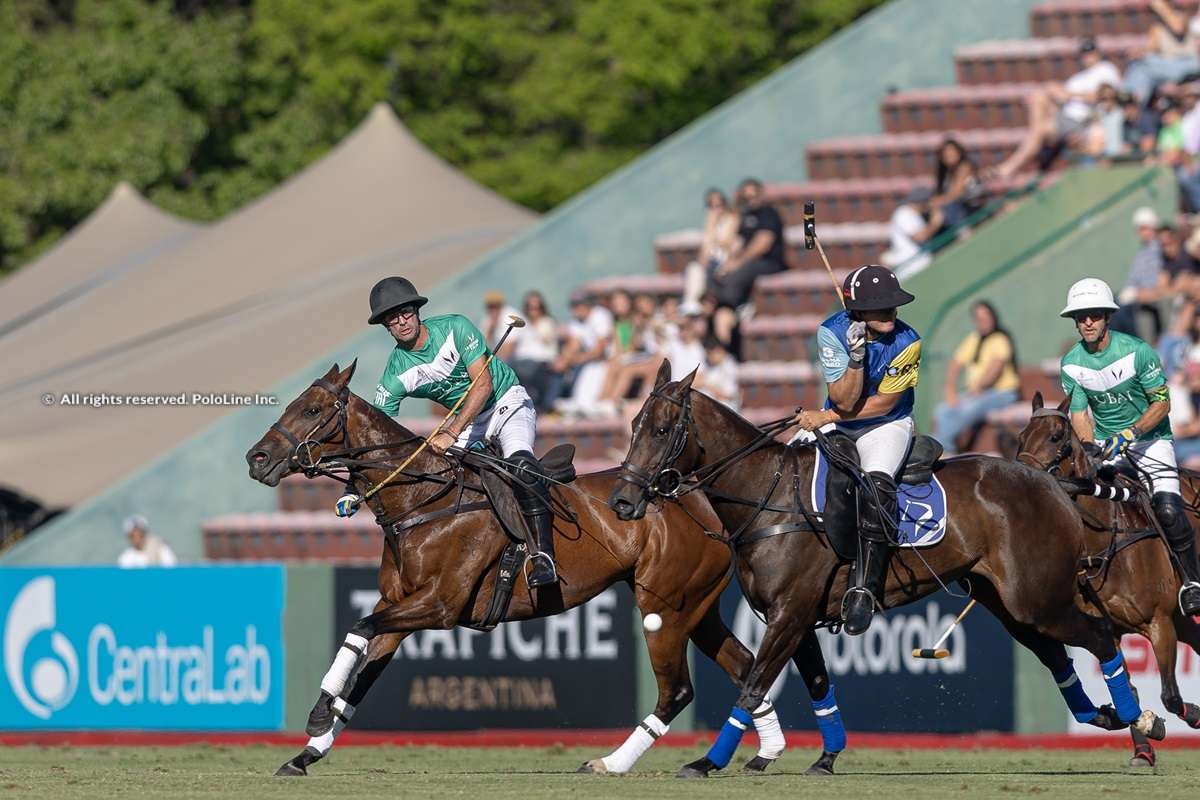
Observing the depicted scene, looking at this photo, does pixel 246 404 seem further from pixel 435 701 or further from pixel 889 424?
pixel 889 424

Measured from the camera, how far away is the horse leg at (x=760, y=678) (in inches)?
488

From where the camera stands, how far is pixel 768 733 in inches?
511

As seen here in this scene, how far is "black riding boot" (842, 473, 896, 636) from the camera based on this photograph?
41.4ft

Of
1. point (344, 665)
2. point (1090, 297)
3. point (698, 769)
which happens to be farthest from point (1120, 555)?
point (344, 665)

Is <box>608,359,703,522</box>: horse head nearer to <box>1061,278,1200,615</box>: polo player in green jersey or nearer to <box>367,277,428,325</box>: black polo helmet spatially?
<box>367,277,428,325</box>: black polo helmet

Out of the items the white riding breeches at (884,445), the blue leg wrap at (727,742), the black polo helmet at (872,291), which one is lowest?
the blue leg wrap at (727,742)

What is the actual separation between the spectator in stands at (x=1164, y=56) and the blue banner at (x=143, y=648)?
9.85m

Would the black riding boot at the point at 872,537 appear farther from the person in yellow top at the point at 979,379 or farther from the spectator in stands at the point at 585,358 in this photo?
the spectator in stands at the point at 585,358

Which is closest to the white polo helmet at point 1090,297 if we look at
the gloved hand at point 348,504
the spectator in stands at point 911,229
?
the gloved hand at point 348,504

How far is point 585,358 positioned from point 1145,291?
5.50 meters

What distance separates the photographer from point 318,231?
28312 mm

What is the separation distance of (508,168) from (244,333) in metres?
10.3

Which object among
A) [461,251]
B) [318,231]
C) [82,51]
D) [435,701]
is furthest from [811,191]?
[82,51]

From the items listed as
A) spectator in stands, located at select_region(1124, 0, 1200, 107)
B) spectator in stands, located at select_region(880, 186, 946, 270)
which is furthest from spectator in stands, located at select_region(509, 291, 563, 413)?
spectator in stands, located at select_region(1124, 0, 1200, 107)
